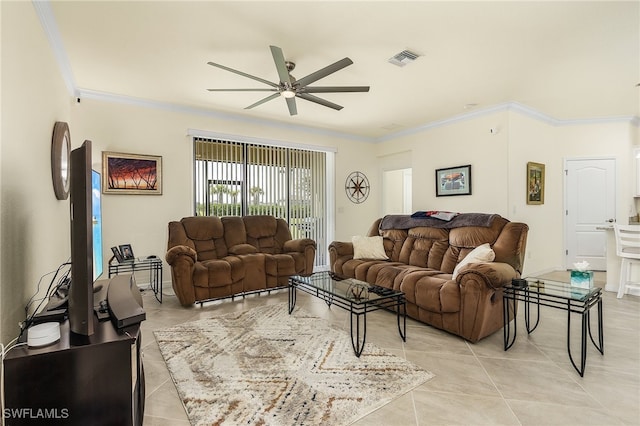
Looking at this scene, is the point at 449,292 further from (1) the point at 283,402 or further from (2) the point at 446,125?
(2) the point at 446,125

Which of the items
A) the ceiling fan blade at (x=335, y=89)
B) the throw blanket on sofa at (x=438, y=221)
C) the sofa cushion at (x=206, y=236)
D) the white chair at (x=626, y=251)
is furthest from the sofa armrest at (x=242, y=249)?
the white chair at (x=626, y=251)

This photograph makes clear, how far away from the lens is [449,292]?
2654 mm

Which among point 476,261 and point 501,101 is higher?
point 501,101

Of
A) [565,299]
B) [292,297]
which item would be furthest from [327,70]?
[565,299]

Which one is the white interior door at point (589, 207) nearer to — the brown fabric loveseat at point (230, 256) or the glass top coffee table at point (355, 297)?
the glass top coffee table at point (355, 297)

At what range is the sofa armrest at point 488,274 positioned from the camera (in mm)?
2498

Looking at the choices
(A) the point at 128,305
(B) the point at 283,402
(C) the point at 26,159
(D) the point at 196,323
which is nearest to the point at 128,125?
(C) the point at 26,159

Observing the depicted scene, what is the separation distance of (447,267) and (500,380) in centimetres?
146

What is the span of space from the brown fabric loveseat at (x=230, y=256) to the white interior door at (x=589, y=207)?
4630mm

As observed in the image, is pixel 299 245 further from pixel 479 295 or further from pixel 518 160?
pixel 518 160

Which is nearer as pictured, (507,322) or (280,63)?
(280,63)

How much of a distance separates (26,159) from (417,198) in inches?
206

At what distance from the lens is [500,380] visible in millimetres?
2037

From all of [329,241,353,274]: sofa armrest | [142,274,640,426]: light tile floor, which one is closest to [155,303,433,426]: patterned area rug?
[142,274,640,426]: light tile floor
